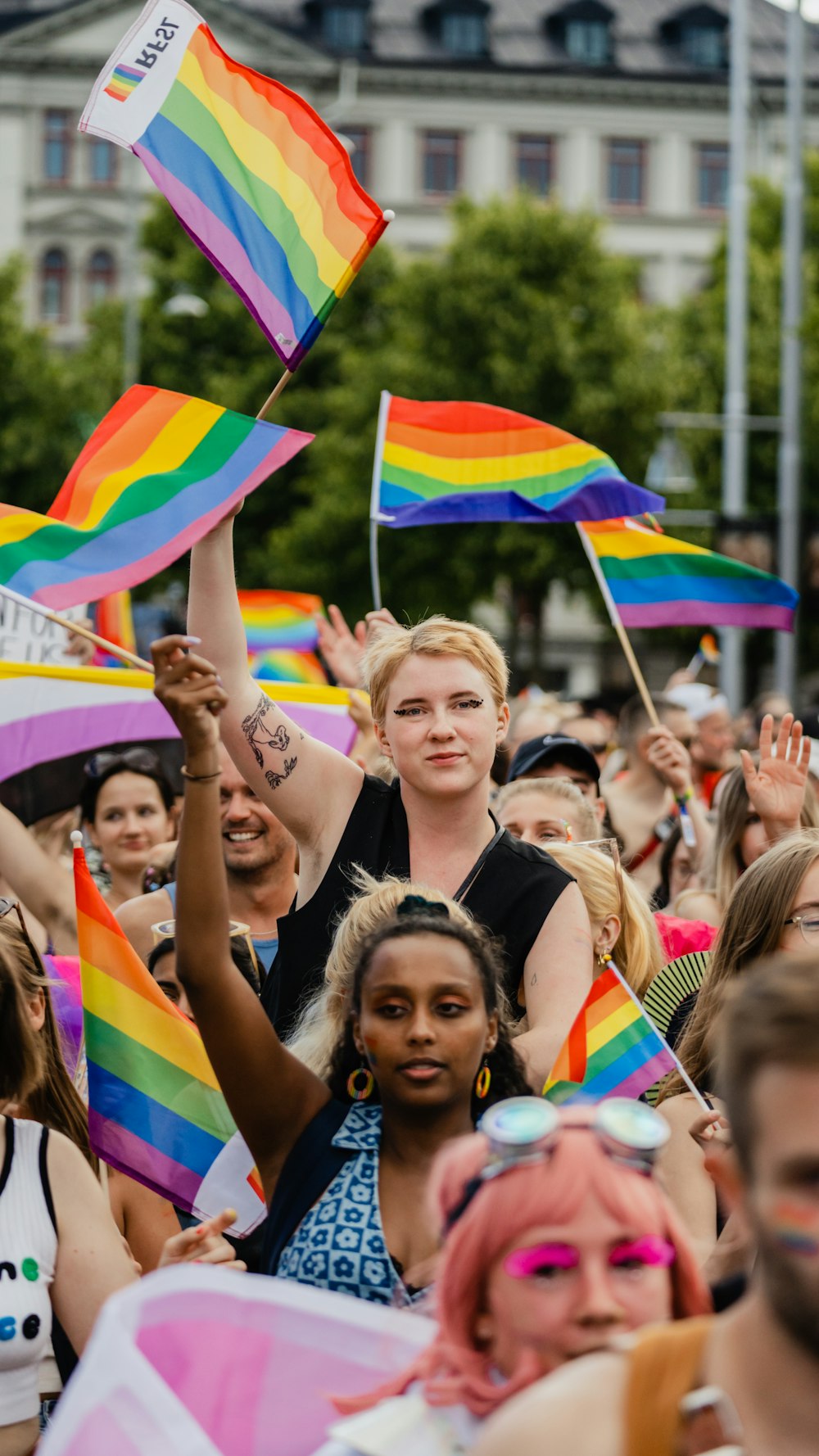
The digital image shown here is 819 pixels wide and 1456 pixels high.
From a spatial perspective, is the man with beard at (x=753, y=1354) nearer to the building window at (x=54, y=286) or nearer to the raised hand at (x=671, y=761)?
the raised hand at (x=671, y=761)

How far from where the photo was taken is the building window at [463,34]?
2190 inches

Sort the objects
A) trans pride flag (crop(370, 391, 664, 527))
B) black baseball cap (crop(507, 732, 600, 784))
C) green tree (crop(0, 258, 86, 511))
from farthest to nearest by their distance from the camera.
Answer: green tree (crop(0, 258, 86, 511))
trans pride flag (crop(370, 391, 664, 527))
black baseball cap (crop(507, 732, 600, 784))

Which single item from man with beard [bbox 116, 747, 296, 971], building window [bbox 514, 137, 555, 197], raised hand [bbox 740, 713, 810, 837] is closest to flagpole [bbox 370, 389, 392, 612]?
man with beard [bbox 116, 747, 296, 971]

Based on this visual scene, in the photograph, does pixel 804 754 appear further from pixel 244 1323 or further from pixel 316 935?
pixel 244 1323

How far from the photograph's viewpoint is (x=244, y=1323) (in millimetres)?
2145

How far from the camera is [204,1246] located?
2.99m

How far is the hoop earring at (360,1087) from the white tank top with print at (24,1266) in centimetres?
50

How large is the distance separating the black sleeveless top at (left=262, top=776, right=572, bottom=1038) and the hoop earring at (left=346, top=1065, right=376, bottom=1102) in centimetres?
56

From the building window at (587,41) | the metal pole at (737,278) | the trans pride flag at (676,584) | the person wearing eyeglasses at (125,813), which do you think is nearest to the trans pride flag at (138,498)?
the person wearing eyeglasses at (125,813)

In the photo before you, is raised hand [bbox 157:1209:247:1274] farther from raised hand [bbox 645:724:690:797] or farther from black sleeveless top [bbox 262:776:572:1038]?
raised hand [bbox 645:724:690:797]

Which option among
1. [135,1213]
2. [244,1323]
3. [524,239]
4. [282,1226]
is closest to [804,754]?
[135,1213]

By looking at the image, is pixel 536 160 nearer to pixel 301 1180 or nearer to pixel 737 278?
pixel 737 278

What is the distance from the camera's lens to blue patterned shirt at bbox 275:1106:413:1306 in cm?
276

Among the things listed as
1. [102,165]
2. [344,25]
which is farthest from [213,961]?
[344,25]
